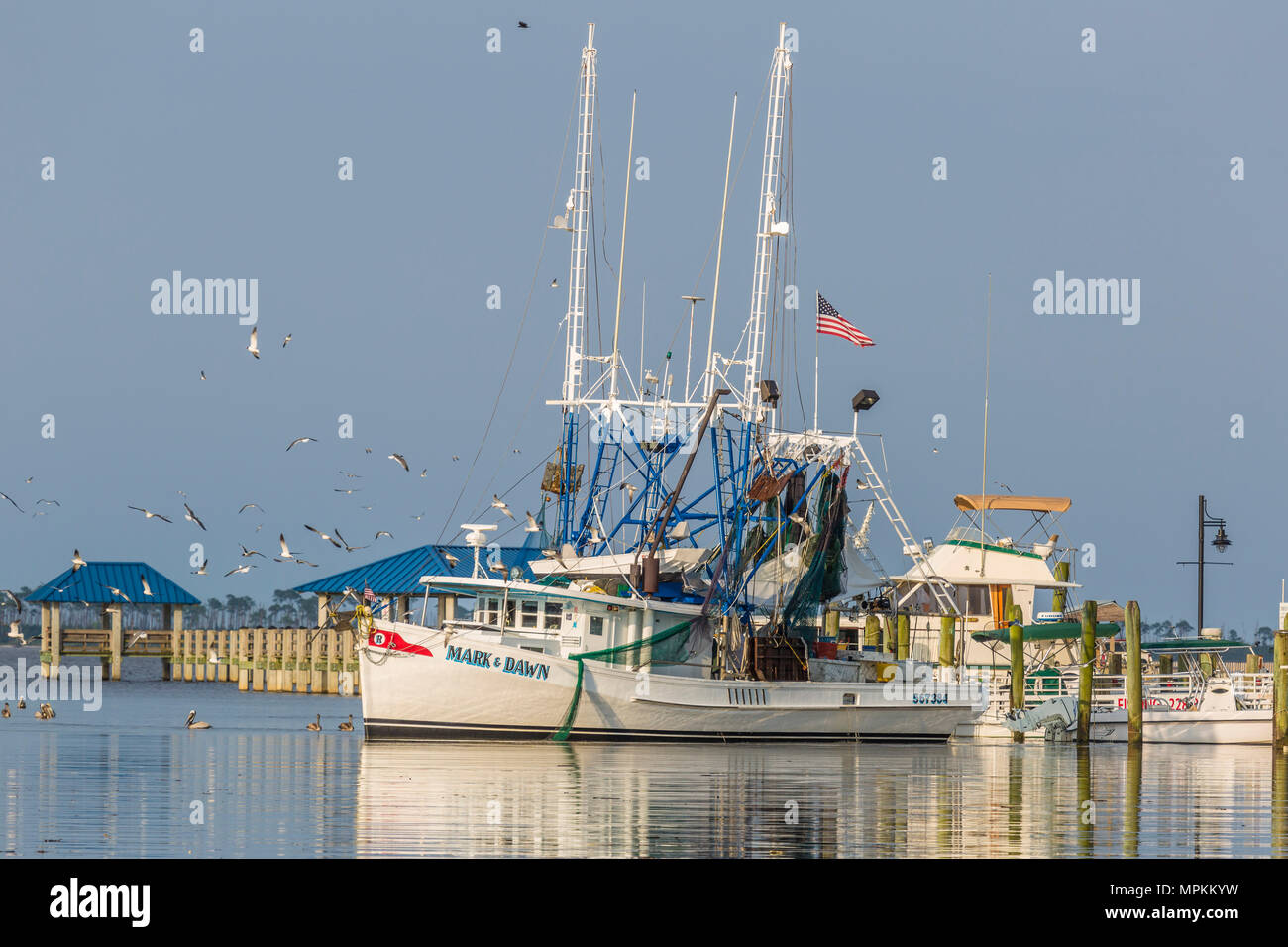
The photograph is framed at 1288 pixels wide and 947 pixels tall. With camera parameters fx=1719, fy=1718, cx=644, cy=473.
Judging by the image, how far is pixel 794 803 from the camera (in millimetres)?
25781

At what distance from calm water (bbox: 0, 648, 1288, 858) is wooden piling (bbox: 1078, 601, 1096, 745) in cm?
230

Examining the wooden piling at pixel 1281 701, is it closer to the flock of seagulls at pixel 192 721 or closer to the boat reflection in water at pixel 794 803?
the boat reflection in water at pixel 794 803

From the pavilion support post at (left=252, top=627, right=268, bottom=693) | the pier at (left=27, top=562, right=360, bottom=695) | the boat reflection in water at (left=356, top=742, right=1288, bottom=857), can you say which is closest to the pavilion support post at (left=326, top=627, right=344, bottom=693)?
the pier at (left=27, top=562, right=360, bottom=695)

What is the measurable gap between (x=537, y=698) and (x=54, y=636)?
2037 inches

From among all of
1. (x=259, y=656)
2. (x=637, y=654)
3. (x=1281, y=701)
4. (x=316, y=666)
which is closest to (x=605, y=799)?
(x=637, y=654)

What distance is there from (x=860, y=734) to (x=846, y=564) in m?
4.89

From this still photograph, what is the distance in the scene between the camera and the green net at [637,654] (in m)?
40.1

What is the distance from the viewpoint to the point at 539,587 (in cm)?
4016

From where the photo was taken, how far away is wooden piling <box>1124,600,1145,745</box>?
43688mm

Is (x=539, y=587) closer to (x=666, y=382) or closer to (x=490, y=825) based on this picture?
(x=666, y=382)

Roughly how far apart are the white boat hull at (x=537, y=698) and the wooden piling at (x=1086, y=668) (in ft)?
23.5

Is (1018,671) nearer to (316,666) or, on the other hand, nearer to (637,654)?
(637,654)

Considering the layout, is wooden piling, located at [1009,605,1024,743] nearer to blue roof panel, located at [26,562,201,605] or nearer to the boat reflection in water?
the boat reflection in water
